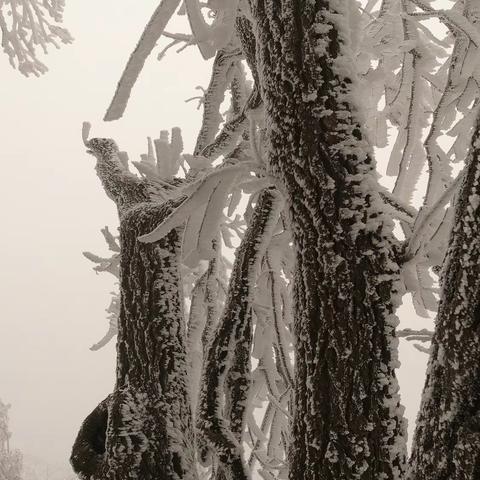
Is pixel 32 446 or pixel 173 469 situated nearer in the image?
pixel 173 469

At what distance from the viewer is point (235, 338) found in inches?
73.8

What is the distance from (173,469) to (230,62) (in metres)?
1.61

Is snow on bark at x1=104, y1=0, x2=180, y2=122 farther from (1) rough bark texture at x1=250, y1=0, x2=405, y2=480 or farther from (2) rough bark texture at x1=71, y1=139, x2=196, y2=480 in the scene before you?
(2) rough bark texture at x1=71, y1=139, x2=196, y2=480

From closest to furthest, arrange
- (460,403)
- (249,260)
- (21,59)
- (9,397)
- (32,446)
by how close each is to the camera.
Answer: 1. (460,403)
2. (249,260)
3. (21,59)
4. (32,446)
5. (9,397)

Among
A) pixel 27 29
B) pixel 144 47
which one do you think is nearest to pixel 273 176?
pixel 144 47

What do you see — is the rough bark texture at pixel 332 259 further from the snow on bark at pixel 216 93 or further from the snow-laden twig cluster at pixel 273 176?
the snow on bark at pixel 216 93

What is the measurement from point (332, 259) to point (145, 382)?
0.91 meters

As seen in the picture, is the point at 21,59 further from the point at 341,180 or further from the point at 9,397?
the point at 9,397

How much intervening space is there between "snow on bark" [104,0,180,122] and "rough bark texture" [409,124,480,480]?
0.86 metres

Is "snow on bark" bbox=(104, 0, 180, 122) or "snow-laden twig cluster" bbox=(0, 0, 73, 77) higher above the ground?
"snow-laden twig cluster" bbox=(0, 0, 73, 77)

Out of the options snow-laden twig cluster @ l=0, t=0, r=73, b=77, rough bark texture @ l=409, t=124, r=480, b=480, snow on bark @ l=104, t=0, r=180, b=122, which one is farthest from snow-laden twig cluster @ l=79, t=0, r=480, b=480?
snow-laden twig cluster @ l=0, t=0, r=73, b=77

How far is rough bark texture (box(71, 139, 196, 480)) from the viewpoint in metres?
1.77

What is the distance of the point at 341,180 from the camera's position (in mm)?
1301

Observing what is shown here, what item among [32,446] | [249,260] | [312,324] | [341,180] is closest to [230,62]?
[249,260]
